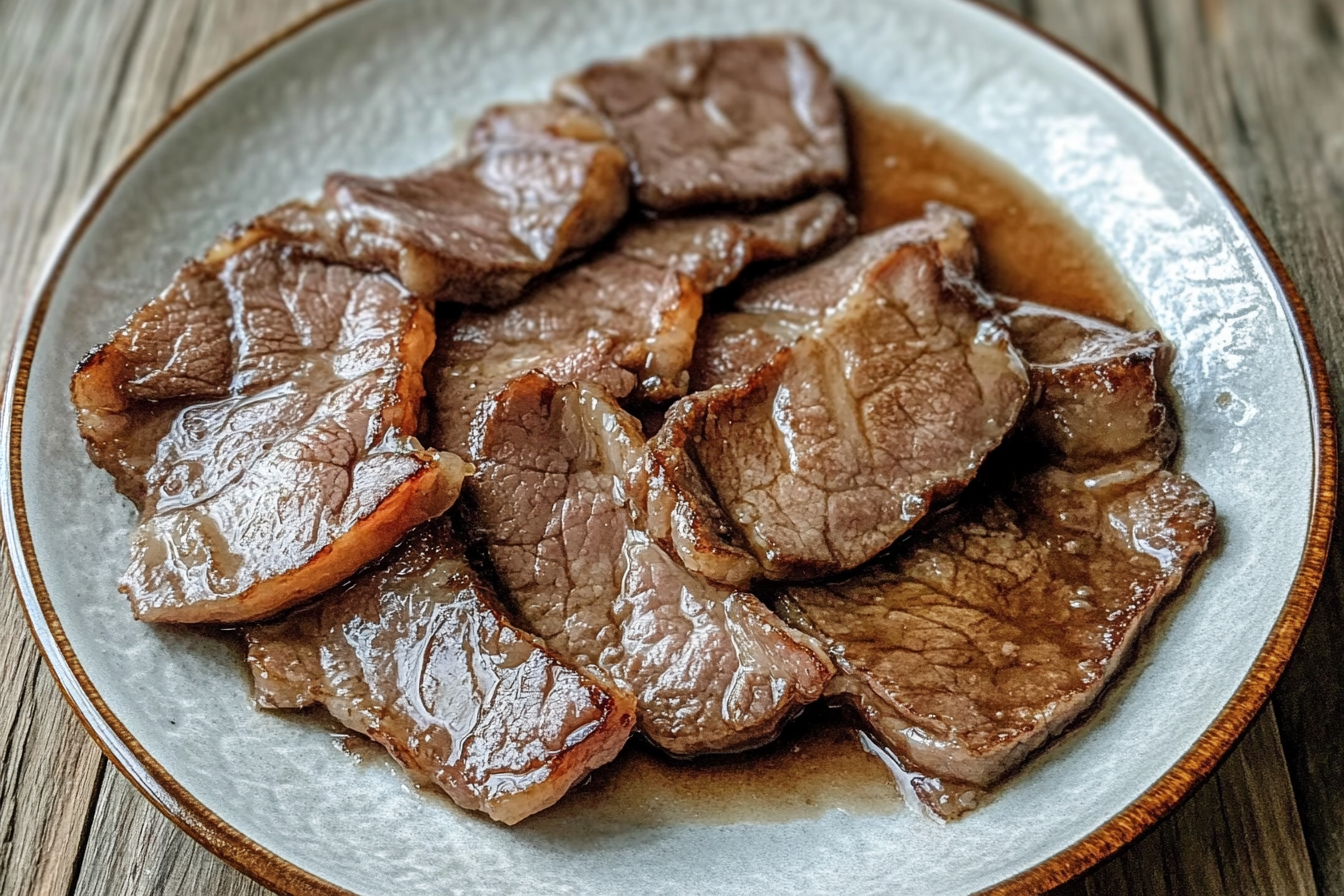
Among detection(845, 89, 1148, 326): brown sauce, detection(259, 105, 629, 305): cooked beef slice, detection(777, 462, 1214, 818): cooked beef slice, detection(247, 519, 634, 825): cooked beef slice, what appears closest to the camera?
detection(247, 519, 634, 825): cooked beef slice

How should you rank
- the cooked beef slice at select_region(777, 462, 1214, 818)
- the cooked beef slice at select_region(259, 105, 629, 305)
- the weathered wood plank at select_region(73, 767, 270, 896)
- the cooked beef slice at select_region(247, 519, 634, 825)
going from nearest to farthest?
the cooked beef slice at select_region(247, 519, 634, 825), the cooked beef slice at select_region(777, 462, 1214, 818), the weathered wood plank at select_region(73, 767, 270, 896), the cooked beef slice at select_region(259, 105, 629, 305)

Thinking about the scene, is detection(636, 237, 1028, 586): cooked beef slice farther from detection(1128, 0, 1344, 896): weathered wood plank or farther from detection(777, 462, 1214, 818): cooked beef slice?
detection(1128, 0, 1344, 896): weathered wood plank

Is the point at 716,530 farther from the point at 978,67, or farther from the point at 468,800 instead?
the point at 978,67

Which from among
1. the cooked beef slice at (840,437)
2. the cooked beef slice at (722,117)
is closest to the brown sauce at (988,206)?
the cooked beef slice at (722,117)

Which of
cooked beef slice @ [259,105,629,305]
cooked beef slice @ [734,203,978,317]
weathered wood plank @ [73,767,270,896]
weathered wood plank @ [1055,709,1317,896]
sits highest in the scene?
cooked beef slice @ [259,105,629,305]

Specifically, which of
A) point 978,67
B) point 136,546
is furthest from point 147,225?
point 978,67

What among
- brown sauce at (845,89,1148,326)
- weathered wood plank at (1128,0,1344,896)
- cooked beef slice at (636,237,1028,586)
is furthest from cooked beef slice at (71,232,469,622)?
weathered wood plank at (1128,0,1344,896)
